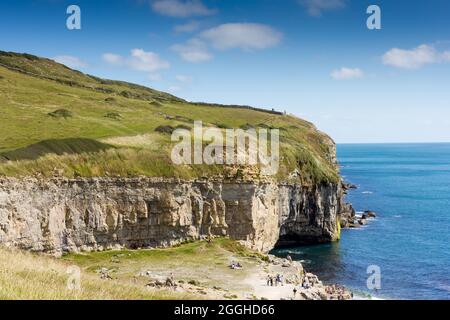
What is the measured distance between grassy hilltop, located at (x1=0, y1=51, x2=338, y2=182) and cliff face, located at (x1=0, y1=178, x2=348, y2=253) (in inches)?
76.0

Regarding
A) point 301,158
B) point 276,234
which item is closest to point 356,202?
point 301,158

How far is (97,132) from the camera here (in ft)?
253

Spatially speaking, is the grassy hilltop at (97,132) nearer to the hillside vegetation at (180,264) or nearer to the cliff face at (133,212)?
the cliff face at (133,212)

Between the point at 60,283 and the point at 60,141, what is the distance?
50.2 metres

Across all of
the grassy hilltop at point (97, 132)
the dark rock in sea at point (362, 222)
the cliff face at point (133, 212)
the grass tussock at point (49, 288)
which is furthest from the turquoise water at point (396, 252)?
the grass tussock at point (49, 288)

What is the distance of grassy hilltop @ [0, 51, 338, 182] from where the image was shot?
60469mm

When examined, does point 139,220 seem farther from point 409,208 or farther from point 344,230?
point 409,208

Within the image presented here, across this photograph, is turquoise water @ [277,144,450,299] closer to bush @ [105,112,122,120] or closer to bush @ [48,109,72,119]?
bush @ [105,112,122,120]

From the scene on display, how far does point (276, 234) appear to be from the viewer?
8581cm

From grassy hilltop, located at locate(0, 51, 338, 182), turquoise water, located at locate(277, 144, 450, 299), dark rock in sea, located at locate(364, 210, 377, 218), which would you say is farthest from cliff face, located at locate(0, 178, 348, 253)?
dark rock in sea, located at locate(364, 210, 377, 218)

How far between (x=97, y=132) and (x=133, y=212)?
18.6 m

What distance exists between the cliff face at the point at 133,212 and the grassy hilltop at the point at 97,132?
76.0 inches

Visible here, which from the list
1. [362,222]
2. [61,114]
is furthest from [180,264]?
[362,222]

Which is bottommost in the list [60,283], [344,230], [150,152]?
[344,230]
